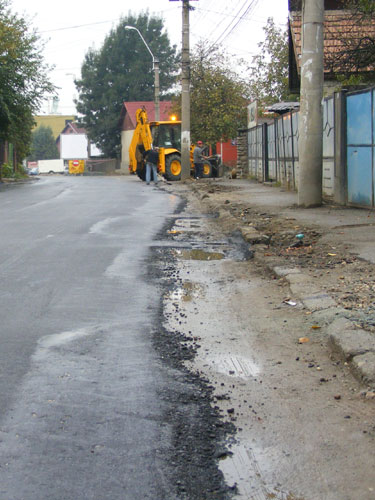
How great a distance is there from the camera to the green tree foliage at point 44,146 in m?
122

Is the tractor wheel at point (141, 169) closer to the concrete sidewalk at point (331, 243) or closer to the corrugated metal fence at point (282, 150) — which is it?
the corrugated metal fence at point (282, 150)

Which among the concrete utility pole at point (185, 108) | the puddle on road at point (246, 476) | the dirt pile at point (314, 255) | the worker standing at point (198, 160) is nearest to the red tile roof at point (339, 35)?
the dirt pile at point (314, 255)

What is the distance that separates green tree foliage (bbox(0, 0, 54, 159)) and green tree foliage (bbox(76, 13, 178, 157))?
40.2 metres

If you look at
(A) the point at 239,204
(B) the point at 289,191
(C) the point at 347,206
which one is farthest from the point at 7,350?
(B) the point at 289,191

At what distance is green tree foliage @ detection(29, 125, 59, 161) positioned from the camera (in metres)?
122

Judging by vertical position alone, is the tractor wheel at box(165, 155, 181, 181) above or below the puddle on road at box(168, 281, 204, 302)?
above

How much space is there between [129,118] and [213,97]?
25.7m

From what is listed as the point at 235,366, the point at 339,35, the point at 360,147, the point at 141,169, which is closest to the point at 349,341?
the point at 235,366

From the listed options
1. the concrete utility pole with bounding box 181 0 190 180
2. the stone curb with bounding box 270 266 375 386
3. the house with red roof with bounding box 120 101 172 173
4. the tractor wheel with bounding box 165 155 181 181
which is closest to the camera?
the stone curb with bounding box 270 266 375 386

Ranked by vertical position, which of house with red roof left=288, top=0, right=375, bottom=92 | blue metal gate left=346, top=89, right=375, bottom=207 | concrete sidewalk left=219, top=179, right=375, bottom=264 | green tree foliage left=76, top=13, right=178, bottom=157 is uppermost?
green tree foliage left=76, top=13, right=178, bottom=157

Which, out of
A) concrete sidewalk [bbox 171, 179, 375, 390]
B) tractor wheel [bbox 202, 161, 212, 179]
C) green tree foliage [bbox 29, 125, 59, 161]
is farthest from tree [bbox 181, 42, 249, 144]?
green tree foliage [bbox 29, 125, 59, 161]

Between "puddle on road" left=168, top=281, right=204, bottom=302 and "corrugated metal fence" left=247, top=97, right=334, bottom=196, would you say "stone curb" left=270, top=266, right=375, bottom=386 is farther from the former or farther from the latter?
"corrugated metal fence" left=247, top=97, right=334, bottom=196

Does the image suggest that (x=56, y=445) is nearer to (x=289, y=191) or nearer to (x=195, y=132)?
(x=289, y=191)

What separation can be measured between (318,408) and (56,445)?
4.86 feet
